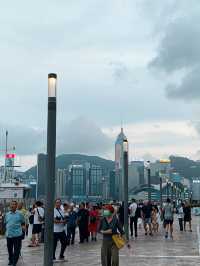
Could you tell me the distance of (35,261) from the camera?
13.7 m

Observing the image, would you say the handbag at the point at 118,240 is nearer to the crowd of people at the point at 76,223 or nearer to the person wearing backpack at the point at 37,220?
the crowd of people at the point at 76,223

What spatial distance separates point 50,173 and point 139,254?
5.82 meters

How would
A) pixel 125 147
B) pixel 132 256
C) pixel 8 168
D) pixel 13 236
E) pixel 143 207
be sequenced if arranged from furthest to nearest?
pixel 8 168, pixel 143 207, pixel 125 147, pixel 132 256, pixel 13 236

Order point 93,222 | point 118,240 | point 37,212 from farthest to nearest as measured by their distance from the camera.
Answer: point 93,222
point 37,212
point 118,240

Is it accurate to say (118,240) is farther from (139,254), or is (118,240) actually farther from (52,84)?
(139,254)

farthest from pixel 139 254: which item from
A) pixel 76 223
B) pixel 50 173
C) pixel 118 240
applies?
pixel 50 173

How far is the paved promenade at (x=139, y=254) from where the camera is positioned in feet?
43.6

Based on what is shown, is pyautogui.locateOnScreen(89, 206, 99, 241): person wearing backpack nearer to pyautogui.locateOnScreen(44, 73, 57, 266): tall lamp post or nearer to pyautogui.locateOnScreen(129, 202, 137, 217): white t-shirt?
pyautogui.locateOnScreen(129, 202, 137, 217): white t-shirt

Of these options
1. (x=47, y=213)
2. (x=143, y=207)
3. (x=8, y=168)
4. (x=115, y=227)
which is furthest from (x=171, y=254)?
A: (x=8, y=168)

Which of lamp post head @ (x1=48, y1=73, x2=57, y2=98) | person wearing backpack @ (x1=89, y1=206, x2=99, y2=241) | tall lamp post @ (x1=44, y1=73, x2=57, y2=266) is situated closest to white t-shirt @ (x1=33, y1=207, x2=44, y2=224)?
person wearing backpack @ (x1=89, y1=206, x2=99, y2=241)

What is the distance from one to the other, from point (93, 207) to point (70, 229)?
125 inches

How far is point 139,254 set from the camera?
49.6 feet

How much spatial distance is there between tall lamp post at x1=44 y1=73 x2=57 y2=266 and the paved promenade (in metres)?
2.93

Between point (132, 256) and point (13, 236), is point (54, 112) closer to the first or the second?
point (13, 236)
